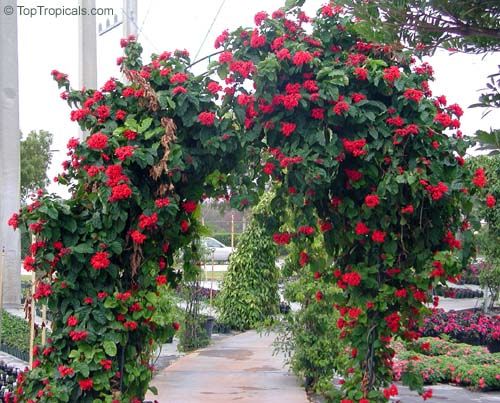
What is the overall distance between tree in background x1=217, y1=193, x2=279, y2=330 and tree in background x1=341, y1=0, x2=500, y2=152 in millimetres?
10690

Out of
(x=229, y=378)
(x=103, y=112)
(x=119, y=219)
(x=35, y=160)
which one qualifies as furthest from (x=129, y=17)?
(x=35, y=160)

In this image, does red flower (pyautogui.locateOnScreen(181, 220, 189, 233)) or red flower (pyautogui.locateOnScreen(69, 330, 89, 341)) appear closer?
red flower (pyautogui.locateOnScreen(69, 330, 89, 341))

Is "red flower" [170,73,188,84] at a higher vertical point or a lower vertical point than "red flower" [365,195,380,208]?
higher

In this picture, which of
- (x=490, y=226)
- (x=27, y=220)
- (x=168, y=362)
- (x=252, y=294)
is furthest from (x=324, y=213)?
(x=490, y=226)

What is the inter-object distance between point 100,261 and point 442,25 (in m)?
2.41

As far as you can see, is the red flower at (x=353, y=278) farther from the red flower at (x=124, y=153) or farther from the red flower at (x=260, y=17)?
the red flower at (x=260, y=17)

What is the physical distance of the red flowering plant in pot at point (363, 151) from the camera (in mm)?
4785

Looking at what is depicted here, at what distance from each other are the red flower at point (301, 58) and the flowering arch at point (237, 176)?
2 centimetres

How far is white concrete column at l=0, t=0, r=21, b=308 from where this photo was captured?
16.5 meters

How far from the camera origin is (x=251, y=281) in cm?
1448

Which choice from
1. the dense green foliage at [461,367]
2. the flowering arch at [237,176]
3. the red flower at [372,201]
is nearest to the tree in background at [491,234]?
the dense green foliage at [461,367]

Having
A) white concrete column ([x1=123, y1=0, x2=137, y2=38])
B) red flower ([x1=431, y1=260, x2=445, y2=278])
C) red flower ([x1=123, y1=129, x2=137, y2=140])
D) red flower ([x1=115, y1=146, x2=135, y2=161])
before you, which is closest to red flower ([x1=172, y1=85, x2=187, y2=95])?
red flower ([x1=123, y1=129, x2=137, y2=140])

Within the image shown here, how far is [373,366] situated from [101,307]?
1905 millimetres

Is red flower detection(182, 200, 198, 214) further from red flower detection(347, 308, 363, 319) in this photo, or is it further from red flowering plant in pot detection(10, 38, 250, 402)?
red flower detection(347, 308, 363, 319)
